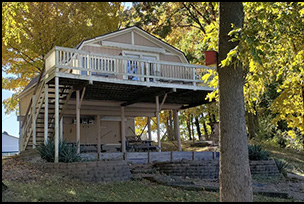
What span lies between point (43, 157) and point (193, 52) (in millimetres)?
15864

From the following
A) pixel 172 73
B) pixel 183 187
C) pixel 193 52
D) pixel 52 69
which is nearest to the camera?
pixel 183 187

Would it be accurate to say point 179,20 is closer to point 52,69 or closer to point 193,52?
point 193,52

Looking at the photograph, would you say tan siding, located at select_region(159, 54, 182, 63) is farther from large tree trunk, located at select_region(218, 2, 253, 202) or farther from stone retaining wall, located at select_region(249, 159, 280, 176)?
large tree trunk, located at select_region(218, 2, 253, 202)

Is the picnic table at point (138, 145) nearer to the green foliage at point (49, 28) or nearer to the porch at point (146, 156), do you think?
the porch at point (146, 156)

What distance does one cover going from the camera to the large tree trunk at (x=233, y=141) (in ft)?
21.1

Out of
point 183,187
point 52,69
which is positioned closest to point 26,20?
point 52,69

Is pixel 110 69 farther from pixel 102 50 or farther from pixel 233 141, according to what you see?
pixel 233 141

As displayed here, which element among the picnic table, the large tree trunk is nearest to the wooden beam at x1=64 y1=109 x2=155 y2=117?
the picnic table

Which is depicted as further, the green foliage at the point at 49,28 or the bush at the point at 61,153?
the green foliage at the point at 49,28

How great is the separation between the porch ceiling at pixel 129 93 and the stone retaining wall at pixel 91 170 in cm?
362

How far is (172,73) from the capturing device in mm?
16594

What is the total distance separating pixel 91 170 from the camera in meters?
10.9

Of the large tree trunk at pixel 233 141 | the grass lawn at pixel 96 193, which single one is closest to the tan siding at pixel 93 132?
the grass lawn at pixel 96 193

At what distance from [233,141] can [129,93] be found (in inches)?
410
